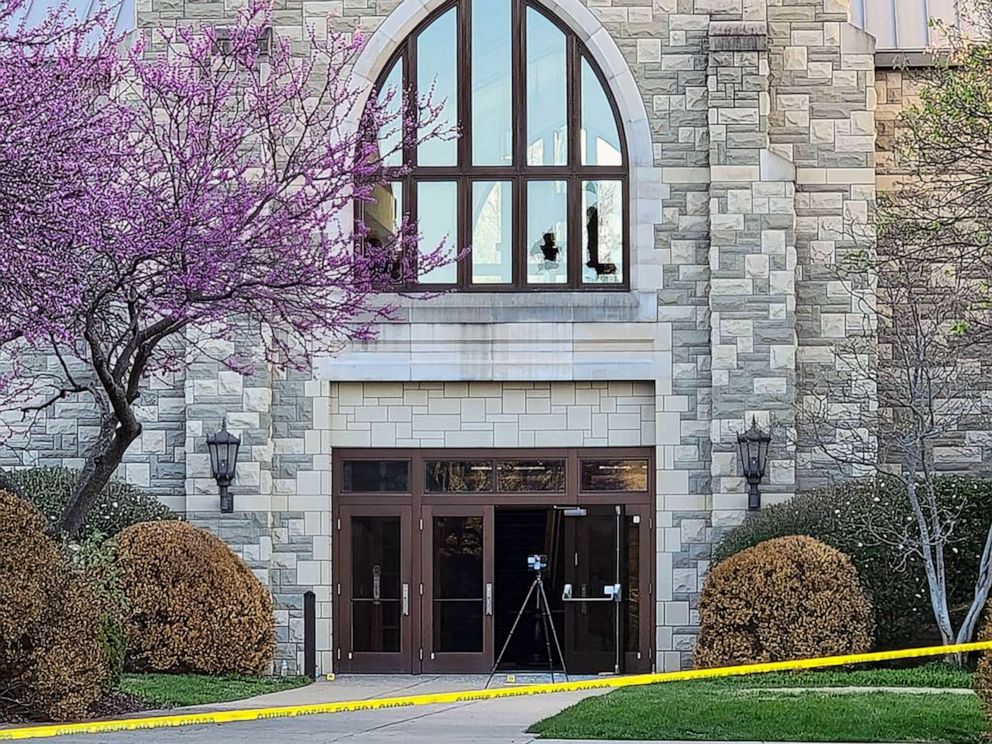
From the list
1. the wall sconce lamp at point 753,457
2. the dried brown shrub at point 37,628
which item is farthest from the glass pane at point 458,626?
the dried brown shrub at point 37,628


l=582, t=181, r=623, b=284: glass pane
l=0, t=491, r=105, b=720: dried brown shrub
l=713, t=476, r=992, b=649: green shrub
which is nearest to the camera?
l=0, t=491, r=105, b=720: dried brown shrub

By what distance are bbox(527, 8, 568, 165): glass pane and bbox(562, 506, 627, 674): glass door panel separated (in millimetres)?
4579

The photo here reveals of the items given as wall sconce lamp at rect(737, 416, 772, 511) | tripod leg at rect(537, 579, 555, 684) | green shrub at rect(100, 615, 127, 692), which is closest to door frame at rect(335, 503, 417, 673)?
tripod leg at rect(537, 579, 555, 684)

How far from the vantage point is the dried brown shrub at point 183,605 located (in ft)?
62.9

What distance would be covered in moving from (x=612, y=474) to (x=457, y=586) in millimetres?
2428

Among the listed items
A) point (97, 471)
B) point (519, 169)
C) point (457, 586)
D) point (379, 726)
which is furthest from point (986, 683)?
point (519, 169)

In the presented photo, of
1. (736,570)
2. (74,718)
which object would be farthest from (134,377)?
(736,570)

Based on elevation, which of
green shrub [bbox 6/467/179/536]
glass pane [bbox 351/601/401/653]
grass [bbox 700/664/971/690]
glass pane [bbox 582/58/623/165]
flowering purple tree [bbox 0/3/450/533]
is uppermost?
glass pane [bbox 582/58/623/165]

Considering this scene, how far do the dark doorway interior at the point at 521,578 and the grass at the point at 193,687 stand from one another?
10.0 ft

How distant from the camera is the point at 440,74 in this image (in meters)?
22.1

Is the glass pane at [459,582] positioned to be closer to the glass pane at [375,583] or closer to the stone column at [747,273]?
the glass pane at [375,583]

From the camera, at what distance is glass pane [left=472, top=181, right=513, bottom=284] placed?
72.3ft

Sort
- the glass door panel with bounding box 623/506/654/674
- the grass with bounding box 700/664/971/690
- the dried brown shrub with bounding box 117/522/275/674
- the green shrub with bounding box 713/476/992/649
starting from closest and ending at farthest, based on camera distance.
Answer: the grass with bounding box 700/664/971/690 → the dried brown shrub with bounding box 117/522/275/674 → the green shrub with bounding box 713/476/992/649 → the glass door panel with bounding box 623/506/654/674

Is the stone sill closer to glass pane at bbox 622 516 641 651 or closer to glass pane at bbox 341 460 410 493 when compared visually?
glass pane at bbox 341 460 410 493
